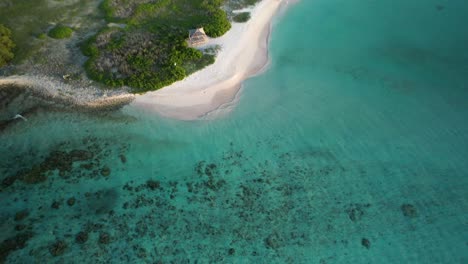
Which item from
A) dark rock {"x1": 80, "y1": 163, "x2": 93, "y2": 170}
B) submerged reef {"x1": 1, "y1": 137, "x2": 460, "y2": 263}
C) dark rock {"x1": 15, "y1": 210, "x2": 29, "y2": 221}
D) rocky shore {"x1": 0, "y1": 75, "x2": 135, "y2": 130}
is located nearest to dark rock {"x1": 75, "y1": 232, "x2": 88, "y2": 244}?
submerged reef {"x1": 1, "y1": 137, "x2": 460, "y2": 263}

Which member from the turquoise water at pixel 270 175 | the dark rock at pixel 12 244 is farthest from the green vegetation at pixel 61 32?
the dark rock at pixel 12 244

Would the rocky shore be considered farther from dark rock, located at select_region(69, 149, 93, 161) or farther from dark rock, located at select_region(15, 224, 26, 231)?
dark rock, located at select_region(15, 224, 26, 231)

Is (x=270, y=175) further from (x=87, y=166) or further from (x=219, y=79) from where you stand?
(x=87, y=166)

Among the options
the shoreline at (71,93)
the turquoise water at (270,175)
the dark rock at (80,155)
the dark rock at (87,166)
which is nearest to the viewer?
the turquoise water at (270,175)

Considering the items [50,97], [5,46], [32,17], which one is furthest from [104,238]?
[32,17]

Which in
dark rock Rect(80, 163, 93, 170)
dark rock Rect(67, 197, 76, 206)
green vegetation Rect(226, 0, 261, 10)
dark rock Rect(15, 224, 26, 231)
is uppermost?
green vegetation Rect(226, 0, 261, 10)

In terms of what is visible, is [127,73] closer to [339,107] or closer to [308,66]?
[308,66]

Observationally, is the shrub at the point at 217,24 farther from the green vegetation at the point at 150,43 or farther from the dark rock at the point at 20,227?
the dark rock at the point at 20,227
